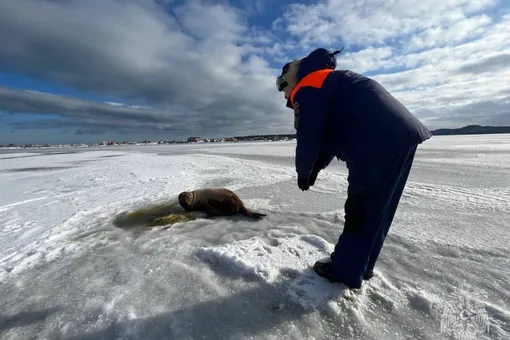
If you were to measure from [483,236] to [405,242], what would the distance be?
2.98ft

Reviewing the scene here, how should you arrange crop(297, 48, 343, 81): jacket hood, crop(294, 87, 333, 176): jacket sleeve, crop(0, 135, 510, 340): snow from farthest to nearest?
crop(297, 48, 343, 81): jacket hood, crop(294, 87, 333, 176): jacket sleeve, crop(0, 135, 510, 340): snow

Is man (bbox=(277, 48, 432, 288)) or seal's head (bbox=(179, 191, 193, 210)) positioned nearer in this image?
man (bbox=(277, 48, 432, 288))

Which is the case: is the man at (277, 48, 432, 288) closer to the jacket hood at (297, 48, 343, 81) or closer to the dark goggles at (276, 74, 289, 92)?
the jacket hood at (297, 48, 343, 81)

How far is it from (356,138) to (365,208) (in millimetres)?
489

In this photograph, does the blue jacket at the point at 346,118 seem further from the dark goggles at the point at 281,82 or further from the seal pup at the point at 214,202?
the seal pup at the point at 214,202

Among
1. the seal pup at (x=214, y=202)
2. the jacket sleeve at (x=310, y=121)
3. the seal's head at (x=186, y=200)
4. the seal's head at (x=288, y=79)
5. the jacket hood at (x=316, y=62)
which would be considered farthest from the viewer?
the seal's head at (x=186, y=200)

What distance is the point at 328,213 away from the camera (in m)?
4.12

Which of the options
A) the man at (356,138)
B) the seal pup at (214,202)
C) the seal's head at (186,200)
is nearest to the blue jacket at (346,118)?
the man at (356,138)

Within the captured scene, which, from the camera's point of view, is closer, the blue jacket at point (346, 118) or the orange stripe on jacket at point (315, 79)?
the blue jacket at point (346, 118)

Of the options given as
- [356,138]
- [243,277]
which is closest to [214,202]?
[243,277]

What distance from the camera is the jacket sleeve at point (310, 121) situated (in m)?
1.85

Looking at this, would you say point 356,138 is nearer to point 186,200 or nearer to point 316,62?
point 316,62

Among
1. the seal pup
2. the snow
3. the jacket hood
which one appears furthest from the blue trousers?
the seal pup

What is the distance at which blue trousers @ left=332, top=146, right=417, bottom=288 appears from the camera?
1813 millimetres
